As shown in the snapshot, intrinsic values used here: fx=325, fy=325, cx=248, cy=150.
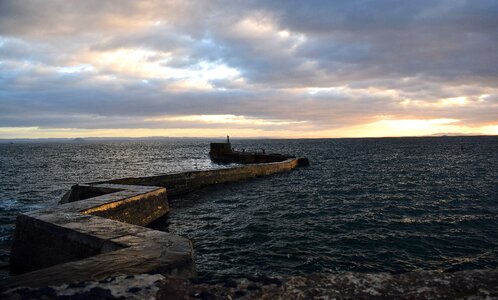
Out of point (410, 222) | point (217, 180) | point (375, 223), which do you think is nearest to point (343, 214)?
point (375, 223)

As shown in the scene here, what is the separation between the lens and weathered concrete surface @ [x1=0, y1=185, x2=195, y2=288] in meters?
4.82

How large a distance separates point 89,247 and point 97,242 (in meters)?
0.31

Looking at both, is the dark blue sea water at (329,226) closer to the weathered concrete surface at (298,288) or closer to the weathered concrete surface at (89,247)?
the weathered concrete surface at (298,288)

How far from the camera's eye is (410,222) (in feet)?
44.1

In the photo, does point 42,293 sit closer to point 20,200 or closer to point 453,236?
point 453,236

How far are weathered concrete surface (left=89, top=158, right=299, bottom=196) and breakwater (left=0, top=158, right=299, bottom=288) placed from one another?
4207 millimetres

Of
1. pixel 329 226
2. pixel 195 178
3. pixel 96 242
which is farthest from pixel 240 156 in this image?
pixel 96 242

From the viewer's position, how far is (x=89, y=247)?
706cm

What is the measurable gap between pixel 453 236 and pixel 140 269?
11139 millimetres

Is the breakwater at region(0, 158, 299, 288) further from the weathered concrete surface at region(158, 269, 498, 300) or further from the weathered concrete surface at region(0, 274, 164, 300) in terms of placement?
the weathered concrete surface at region(158, 269, 498, 300)

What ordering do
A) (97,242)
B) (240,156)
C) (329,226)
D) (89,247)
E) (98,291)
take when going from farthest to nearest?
(240,156) → (329,226) → (89,247) → (97,242) → (98,291)

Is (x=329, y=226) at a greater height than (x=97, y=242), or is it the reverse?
(x=97, y=242)

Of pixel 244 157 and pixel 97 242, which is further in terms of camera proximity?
pixel 244 157

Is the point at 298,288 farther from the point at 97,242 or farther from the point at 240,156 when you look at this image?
the point at 240,156
